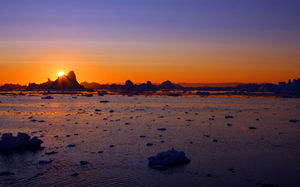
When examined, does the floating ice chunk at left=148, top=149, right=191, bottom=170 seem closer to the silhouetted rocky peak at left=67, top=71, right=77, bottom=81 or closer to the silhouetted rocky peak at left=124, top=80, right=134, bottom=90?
the silhouetted rocky peak at left=124, top=80, right=134, bottom=90

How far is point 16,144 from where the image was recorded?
44.8 ft

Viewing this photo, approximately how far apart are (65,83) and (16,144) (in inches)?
4253

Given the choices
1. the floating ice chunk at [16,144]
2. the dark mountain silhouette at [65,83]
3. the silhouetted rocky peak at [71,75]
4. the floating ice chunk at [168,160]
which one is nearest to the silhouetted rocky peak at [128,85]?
the dark mountain silhouette at [65,83]

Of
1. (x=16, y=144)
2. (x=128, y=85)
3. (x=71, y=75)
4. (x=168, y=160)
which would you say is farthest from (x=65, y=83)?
(x=168, y=160)

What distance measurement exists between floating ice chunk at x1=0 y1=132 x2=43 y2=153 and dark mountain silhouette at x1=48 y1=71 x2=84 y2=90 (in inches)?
4218

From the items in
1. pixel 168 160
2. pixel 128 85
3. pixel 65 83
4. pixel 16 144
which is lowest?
pixel 168 160

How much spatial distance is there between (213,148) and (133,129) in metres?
6.74

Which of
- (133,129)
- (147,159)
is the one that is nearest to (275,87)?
(133,129)

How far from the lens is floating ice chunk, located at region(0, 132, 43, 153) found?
13.5m

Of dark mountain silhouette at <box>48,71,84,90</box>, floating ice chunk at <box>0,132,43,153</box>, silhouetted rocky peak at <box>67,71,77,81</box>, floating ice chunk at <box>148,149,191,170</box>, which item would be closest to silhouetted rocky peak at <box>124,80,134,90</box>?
dark mountain silhouette at <box>48,71,84,90</box>

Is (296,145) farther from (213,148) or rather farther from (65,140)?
(65,140)

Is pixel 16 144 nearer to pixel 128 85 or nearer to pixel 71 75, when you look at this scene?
pixel 128 85

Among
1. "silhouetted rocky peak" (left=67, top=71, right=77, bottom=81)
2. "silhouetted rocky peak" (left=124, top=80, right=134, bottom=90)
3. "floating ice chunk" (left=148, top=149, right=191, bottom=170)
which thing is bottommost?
"floating ice chunk" (left=148, top=149, right=191, bottom=170)

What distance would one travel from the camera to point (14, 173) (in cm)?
1052
